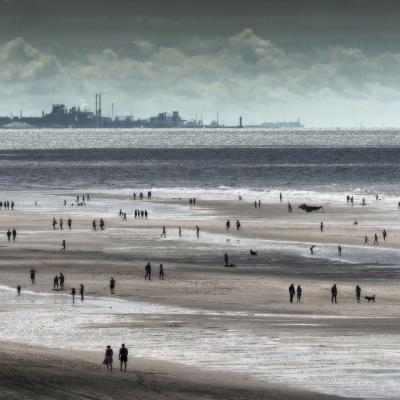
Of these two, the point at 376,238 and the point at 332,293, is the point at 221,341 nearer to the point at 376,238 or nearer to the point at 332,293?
the point at 332,293

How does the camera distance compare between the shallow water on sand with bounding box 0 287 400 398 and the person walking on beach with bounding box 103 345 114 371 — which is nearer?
the shallow water on sand with bounding box 0 287 400 398

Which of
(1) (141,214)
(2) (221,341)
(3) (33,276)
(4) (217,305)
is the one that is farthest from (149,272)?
(1) (141,214)

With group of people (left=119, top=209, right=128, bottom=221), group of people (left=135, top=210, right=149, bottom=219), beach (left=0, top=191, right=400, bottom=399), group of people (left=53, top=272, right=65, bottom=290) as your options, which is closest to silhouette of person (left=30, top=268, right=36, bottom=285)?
beach (left=0, top=191, right=400, bottom=399)

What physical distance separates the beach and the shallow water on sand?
69mm

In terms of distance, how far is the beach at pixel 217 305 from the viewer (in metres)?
39.4

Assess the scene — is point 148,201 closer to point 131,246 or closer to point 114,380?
point 131,246

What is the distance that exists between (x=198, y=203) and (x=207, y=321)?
7242cm

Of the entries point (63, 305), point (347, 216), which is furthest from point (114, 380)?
point (347, 216)

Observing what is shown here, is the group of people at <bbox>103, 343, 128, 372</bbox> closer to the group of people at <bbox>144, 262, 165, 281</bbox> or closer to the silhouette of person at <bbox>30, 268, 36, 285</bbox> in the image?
the silhouette of person at <bbox>30, 268, 36, 285</bbox>

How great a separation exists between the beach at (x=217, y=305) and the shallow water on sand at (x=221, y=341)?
2.7 inches

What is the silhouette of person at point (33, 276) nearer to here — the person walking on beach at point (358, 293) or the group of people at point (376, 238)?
the person walking on beach at point (358, 293)

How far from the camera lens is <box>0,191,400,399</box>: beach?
39.4m

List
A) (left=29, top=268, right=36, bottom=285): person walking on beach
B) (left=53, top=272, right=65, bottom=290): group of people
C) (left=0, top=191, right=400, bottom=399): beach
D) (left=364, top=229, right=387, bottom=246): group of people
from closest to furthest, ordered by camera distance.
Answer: (left=0, top=191, right=400, bottom=399): beach < (left=53, top=272, right=65, bottom=290): group of people < (left=29, top=268, right=36, bottom=285): person walking on beach < (left=364, top=229, right=387, bottom=246): group of people

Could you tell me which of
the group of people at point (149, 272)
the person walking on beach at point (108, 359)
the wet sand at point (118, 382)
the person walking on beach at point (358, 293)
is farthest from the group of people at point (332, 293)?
the person walking on beach at point (108, 359)
